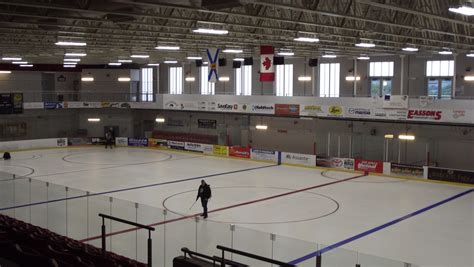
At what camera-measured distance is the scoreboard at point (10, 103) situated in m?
38.8

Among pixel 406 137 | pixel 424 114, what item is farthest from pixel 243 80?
pixel 424 114

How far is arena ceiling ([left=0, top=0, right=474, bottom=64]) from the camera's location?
14.2m

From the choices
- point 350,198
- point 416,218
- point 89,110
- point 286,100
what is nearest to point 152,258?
point 416,218

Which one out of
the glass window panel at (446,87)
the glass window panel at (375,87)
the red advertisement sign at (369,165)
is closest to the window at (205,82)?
the glass window panel at (375,87)

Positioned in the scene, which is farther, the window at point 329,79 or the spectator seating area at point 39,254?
the window at point 329,79

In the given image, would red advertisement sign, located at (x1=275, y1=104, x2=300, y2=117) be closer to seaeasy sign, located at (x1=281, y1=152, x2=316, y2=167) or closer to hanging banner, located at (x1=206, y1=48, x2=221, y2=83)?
seaeasy sign, located at (x1=281, y1=152, x2=316, y2=167)

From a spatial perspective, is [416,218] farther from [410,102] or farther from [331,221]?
[410,102]

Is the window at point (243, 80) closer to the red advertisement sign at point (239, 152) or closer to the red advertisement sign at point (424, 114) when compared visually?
the red advertisement sign at point (239, 152)

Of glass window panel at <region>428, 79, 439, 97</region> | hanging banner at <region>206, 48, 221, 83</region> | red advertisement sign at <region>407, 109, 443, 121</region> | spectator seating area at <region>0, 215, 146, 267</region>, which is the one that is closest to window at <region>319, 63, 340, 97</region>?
glass window panel at <region>428, 79, 439, 97</region>

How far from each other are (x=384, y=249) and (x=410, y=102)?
16.1 metres

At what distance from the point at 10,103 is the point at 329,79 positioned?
24.0 metres

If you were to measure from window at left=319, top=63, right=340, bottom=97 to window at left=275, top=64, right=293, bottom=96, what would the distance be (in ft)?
8.72

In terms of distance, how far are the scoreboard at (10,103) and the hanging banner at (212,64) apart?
20226 millimetres

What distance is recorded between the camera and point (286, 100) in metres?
35.6
